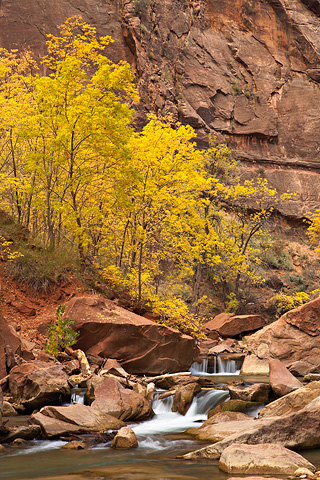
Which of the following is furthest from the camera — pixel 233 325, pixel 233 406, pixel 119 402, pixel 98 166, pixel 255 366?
pixel 233 325

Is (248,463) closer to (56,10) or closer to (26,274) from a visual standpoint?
(26,274)

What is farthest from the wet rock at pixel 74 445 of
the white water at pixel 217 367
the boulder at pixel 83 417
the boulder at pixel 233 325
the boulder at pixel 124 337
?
the boulder at pixel 233 325

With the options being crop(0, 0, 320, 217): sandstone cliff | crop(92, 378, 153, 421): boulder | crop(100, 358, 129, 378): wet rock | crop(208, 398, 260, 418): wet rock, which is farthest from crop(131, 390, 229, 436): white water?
crop(0, 0, 320, 217): sandstone cliff

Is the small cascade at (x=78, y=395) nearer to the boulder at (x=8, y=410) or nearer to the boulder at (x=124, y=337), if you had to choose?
the boulder at (x=8, y=410)

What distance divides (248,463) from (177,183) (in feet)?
43.9

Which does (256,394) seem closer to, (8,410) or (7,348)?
(8,410)

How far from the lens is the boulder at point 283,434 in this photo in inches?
293

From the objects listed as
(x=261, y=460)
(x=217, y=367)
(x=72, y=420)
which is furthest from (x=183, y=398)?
(x=217, y=367)

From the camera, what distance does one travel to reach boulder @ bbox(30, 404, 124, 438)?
8.53 m

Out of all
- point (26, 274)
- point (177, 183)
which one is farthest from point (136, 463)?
point (177, 183)

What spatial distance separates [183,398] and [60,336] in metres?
4.20

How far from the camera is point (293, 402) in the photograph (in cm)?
915

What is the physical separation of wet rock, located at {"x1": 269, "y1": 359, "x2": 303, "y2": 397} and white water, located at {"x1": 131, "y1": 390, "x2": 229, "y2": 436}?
130 cm

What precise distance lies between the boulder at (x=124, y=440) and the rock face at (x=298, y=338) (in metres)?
9.44
